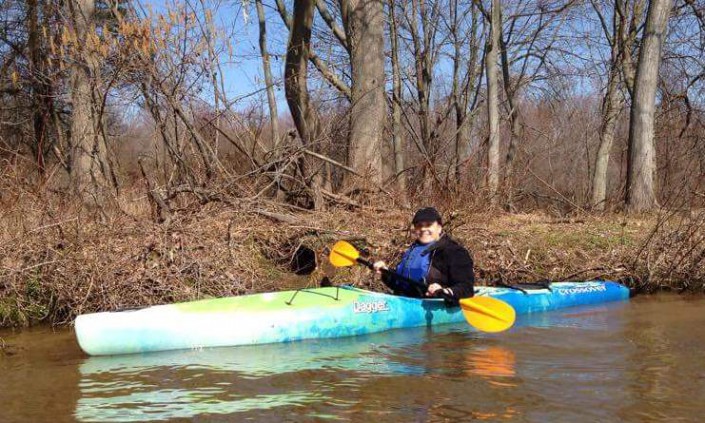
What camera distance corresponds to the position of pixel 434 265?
5879mm

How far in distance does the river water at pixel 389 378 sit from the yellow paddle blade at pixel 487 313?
125 millimetres

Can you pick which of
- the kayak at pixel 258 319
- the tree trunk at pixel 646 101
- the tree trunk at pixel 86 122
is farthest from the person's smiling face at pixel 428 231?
the tree trunk at pixel 646 101

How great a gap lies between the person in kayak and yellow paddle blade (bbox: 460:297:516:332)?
0.16 metres

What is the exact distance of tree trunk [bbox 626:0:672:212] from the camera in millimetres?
10586

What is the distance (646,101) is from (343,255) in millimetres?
7184

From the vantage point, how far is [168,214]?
274 inches

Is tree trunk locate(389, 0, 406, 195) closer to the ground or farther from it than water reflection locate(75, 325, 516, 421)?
farther from it

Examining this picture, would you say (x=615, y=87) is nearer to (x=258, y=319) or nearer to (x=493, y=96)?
(x=493, y=96)

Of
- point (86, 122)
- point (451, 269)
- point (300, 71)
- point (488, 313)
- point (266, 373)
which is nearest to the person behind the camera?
point (266, 373)

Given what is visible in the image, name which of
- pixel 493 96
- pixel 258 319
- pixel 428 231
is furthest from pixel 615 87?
pixel 258 319

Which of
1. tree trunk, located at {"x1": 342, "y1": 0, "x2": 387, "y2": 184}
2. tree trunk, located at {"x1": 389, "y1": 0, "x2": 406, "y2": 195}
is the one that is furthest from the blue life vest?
tree trunk, located at {"x1": 389, "y1": 0, "x2": 406, "y2": 195}

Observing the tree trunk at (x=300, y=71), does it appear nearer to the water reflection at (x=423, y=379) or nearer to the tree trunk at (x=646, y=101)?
the water reflection at (x=423, y=379)

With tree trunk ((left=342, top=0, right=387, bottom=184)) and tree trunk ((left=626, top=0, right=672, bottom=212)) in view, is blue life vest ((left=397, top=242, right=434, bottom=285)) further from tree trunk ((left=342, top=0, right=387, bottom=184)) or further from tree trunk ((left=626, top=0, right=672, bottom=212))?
tree trunk ((left=626, top=0, right=672, bottom=212))

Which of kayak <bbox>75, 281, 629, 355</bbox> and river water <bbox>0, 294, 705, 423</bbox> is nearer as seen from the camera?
river water <bbox>0, 294, 705, 423</bbox>
